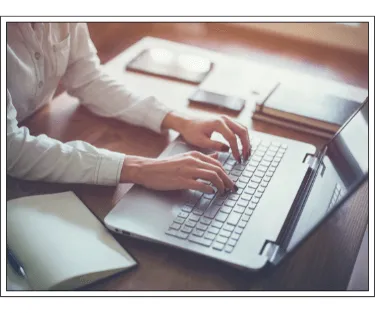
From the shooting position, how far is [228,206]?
3.08 ft

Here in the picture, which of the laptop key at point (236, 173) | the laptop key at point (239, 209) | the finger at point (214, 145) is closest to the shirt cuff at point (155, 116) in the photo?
the finger at point (214, 145)

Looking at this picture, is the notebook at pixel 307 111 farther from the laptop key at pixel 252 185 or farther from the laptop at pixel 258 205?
the laptop key at pixel 252 185

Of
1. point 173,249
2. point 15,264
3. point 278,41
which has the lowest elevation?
point 15,264

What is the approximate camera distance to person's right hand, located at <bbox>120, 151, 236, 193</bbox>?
96 centimetres

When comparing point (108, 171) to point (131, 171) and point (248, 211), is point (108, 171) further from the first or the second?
point (248, 211)

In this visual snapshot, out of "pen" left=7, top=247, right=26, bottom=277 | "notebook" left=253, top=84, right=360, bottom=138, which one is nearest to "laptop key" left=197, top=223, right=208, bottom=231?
"pen" left=7, top=247, right=26, bottom=277

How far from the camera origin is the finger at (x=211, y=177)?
0.95m

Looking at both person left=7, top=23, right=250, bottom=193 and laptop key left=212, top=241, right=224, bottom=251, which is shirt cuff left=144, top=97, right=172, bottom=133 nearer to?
person left=7, top=23, right=250, bottom=193

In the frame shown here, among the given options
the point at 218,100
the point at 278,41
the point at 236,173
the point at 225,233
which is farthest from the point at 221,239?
the point at 278,41

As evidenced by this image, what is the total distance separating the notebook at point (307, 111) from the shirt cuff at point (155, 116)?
0.79 ft

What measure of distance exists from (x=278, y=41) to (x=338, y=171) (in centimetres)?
89

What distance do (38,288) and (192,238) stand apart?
10.4 inches

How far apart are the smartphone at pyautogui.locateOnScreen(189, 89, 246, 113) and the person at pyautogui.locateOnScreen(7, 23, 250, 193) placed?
13cm
